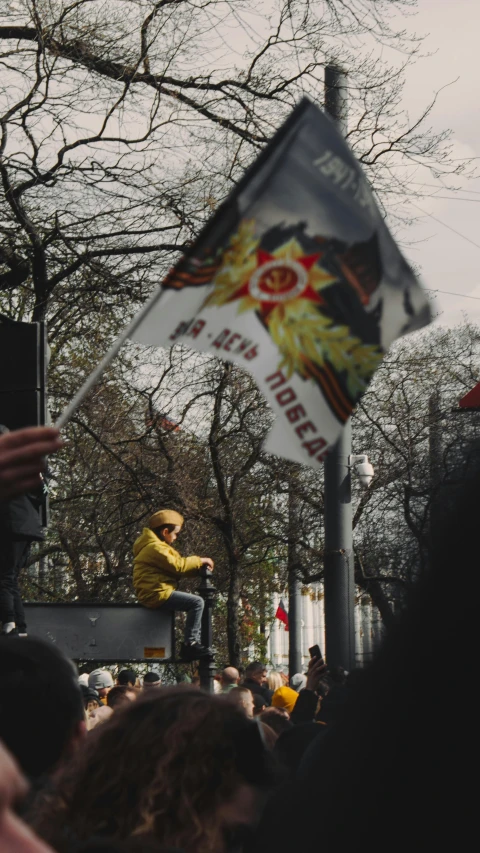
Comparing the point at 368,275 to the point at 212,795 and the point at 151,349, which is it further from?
the point at 151,349

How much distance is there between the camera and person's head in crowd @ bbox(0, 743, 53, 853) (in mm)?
657

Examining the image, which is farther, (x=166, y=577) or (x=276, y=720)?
(x=166, y=577)

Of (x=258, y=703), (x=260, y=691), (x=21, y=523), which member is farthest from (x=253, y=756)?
(x=260, y=691)

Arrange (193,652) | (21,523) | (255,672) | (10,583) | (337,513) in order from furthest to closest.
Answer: (337,513)
(255,672)
(193,652)
(10,583)
(21,523)

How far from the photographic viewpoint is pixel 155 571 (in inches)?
353

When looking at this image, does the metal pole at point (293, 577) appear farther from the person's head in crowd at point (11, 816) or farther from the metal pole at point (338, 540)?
the person's head in crowd at point (11, 816)

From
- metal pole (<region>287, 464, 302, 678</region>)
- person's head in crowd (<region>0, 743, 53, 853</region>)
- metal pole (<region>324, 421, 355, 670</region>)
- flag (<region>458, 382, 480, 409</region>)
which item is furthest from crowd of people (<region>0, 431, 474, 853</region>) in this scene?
metal pole (<region>287, 464, 302, 678</region>)

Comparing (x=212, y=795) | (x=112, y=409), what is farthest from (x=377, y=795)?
(x=112, y=409)

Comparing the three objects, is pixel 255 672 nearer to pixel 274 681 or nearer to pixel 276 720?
pixel 274 681

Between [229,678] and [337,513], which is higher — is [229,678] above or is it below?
below

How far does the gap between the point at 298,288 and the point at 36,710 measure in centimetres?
119

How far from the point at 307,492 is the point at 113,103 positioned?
11.1 metres

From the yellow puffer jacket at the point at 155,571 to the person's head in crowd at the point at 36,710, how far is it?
647 cm

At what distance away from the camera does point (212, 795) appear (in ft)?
6.56
